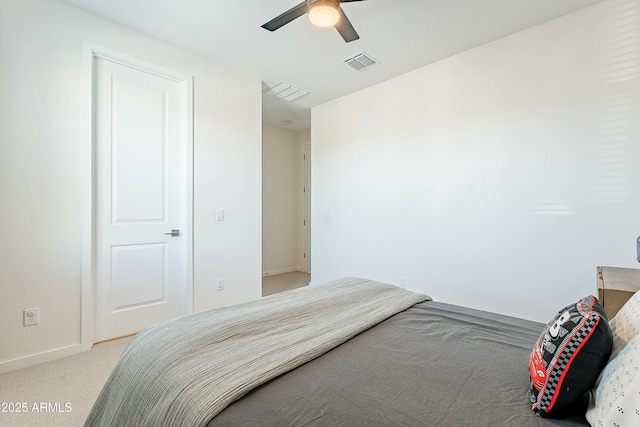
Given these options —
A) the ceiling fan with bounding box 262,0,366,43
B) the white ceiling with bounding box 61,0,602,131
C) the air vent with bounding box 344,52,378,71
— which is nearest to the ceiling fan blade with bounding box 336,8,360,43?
the ceiling fan with bounding box 262,0,366,43

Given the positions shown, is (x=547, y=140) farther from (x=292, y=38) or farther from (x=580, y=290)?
(x=292, y=38)

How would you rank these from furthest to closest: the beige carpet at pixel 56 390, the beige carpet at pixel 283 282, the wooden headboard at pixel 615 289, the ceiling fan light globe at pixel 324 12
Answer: the beige carpet at pixel 283 282, the ceiling fan light globe at pixel 324 12, the beige carpet at pixel 56 390, the wooden headboard at pixel 615 289

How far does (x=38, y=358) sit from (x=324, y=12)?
10.2ft

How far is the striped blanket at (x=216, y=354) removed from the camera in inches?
32.9

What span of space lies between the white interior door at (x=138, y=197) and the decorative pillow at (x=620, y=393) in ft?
9.84

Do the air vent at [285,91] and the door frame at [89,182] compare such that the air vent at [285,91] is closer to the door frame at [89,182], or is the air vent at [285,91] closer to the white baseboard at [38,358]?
the door frame at [89,182]

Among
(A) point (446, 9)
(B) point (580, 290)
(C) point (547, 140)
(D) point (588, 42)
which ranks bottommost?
(B) point (580, 290)

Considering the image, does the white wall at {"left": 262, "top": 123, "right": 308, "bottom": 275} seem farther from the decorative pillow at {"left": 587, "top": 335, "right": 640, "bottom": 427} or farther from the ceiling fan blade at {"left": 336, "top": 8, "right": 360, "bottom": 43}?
the decorative pillow at {"left": 587, "top": 335, "right": 640, "bottom": 427}

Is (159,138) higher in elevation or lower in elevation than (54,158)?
higher

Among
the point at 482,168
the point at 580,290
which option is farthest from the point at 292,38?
the point at 580,290

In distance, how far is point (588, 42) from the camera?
2.28m

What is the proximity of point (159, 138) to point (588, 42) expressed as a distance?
370cm

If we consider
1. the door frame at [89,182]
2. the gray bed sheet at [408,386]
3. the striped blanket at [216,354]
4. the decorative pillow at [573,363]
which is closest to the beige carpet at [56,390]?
the door frame at [89,182]

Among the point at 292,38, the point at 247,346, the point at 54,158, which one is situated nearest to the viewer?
the point at 247,346
